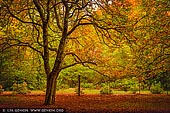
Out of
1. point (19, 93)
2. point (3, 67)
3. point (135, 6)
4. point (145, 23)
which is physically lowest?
point (19, 93)

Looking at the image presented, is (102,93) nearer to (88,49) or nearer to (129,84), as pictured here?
(129,84)

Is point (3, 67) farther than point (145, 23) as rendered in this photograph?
Yes

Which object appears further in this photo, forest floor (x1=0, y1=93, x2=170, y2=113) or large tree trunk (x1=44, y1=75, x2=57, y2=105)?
large tree trunk (x1=44, y1=75, x2=57, y2=105)

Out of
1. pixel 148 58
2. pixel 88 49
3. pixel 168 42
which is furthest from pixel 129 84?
pixel 168 42

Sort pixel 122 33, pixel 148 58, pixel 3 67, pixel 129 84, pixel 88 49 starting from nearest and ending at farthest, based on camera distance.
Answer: pixel 122 33, pixel 148 58, pixel 88 49, pixel 3 67, pixel 129 84

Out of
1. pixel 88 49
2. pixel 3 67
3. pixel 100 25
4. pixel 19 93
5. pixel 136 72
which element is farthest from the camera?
pixel 19 93

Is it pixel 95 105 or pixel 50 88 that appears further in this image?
pixel 95 105

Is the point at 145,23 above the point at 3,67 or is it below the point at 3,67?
above

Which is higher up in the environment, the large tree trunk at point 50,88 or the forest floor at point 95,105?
the large tree trunk at point 50,88

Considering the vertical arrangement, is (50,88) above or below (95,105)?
above

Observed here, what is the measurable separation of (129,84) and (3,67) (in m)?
18.2

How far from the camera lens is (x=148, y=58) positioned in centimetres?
2116

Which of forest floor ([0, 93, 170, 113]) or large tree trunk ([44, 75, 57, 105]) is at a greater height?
large tree trunk ([44, 75, 57, 105])

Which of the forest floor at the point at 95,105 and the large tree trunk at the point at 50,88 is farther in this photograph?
the large tree trunk at the point at 50,88
